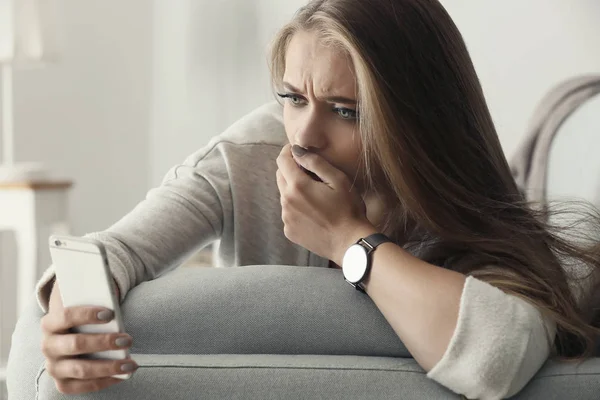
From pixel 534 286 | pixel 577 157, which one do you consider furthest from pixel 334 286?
pixel 577 157

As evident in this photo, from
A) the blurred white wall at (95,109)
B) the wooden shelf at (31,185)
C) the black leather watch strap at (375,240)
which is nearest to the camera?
the black leather watch strap at (375,240)

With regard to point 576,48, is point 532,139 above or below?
below

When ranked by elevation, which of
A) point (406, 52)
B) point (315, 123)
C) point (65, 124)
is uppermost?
point (406, 52)

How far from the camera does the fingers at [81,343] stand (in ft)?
3.51

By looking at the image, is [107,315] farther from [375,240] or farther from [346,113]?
[346,113]

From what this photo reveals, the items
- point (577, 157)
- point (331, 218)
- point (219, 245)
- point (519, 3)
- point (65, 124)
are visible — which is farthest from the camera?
point (65, 124)

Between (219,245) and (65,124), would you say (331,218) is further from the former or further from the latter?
(65,124)

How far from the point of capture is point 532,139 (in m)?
2.27

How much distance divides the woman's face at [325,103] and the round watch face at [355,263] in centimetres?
20

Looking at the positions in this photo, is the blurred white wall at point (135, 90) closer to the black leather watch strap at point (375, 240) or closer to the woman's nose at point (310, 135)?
the woman's nose at point (310, 135)

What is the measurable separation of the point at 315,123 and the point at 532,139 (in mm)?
1014

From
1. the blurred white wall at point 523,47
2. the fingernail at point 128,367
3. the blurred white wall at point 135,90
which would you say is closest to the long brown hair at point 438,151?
the fingernail at point 128,367

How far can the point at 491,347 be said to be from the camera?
1.11m

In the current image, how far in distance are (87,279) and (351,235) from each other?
41cm
